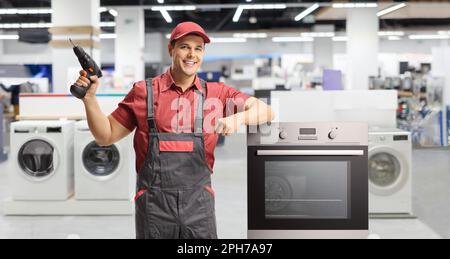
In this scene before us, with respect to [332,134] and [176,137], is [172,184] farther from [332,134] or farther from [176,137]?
[332,134]

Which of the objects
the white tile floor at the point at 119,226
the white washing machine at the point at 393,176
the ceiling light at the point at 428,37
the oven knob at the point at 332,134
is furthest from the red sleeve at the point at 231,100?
the ceiling light at the point at 428,37

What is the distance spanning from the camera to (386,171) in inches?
198

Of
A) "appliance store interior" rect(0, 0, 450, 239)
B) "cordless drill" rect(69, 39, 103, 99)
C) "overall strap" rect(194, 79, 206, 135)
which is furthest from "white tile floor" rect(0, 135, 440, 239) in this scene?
"cordless drill" rect(69, 39, 103, 99)

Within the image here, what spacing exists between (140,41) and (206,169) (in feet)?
46.7

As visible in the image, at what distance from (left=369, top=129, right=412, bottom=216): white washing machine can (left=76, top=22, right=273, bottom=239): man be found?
10.3ft

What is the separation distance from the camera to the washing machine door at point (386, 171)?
4.94 m

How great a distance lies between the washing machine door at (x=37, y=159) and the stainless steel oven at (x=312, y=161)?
3.32 metres

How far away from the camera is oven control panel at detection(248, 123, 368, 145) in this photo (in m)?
2.32

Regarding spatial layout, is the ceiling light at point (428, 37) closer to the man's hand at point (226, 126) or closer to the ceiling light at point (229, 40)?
the ceiling light at point (229, 40)

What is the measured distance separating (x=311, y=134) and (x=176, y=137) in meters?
0.66

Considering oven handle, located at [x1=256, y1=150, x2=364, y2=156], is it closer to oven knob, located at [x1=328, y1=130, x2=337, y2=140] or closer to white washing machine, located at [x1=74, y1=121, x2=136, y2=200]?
oven knob, located at [x1=328, y1=130, x2=337, y2=140]

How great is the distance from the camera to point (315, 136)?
2.34 metres

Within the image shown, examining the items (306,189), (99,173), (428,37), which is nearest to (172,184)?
(306,189)
